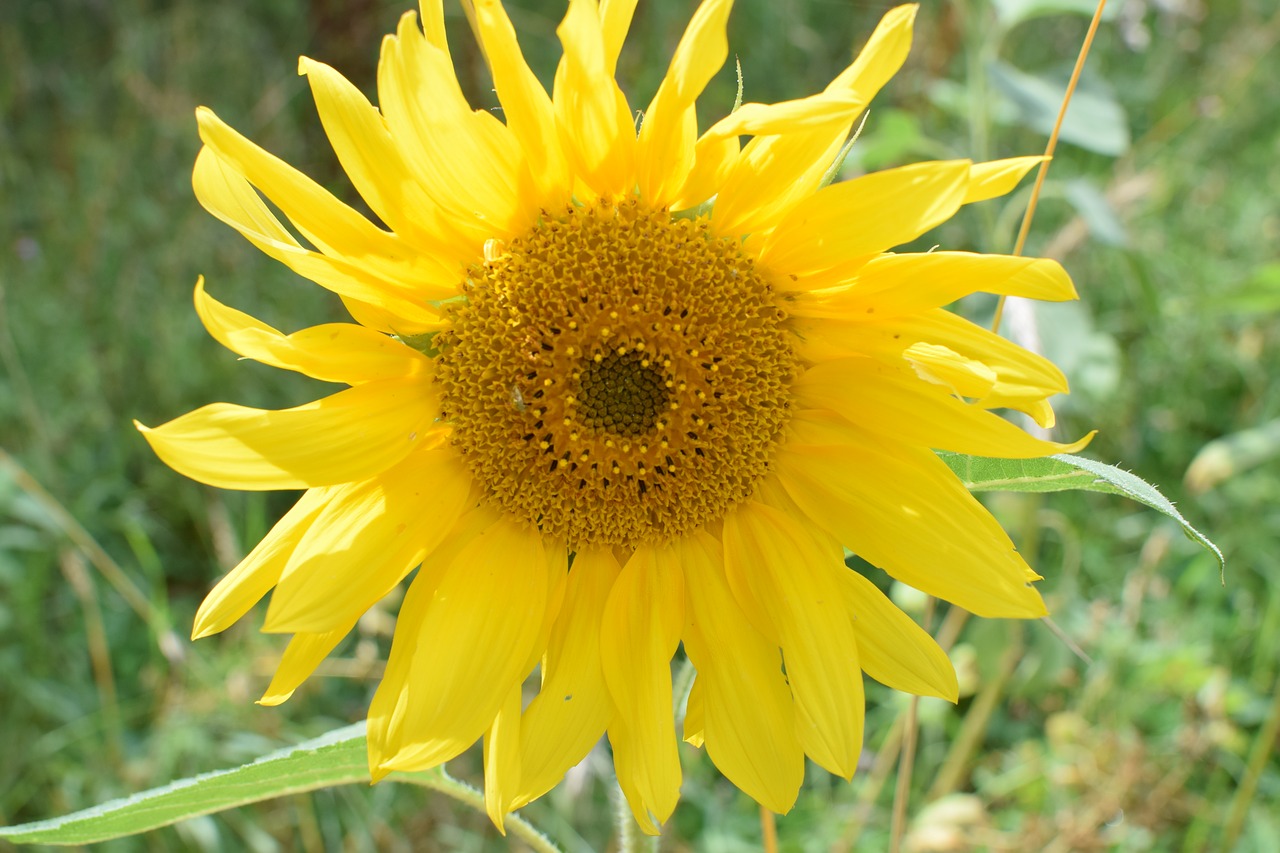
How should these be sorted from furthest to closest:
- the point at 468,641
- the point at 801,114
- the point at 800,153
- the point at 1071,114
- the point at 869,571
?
the point at 869,571 < the point at 1071,114 < the point at 468,641 < the point at 800,153 < the point at 801,114

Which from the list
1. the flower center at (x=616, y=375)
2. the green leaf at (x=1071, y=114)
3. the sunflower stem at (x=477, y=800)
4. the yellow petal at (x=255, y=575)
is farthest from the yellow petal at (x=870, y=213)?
the green leaf at (x=1071, y=114)

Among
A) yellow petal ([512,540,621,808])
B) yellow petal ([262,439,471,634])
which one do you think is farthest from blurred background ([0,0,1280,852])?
yellow petal ([262,439,471,634])

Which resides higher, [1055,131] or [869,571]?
[1055,131]

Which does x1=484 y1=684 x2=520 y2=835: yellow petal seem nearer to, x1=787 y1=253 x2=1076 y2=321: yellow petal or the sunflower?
the sunflower

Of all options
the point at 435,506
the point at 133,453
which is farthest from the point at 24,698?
the point at 435,506

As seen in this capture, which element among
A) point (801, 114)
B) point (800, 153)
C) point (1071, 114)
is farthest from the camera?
point (1071, 114)

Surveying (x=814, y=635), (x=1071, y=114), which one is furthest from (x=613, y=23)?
(x=1071, y=114)

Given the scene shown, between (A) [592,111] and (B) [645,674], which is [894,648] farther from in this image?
(A) [592,111]
